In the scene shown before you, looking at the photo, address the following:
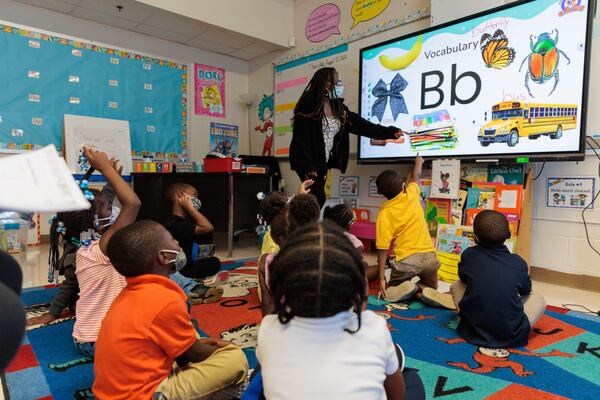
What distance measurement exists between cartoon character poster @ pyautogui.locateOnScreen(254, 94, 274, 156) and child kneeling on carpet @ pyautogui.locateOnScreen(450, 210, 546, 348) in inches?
133

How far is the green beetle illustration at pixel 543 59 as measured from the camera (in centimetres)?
222

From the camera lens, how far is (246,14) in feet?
13.4

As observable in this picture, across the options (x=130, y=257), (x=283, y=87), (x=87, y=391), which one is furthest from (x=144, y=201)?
(x=130, y=257)

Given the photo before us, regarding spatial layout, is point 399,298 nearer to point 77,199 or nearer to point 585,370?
point 585,370

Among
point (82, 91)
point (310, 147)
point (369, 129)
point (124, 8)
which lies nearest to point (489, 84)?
point (369, 129)

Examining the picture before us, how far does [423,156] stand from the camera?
2.79 m

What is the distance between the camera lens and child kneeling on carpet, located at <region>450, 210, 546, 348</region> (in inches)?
58.1

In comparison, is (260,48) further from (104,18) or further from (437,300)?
(437,300)

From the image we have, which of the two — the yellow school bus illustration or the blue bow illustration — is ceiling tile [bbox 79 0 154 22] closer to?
the blue bow illustration

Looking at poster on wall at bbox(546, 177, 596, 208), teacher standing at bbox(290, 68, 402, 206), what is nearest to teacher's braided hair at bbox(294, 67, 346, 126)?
teacher standing at bbox(290, 68, 402, 206)

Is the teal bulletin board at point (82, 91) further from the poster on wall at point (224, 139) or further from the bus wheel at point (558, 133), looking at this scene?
the bus wheel at point (558, 133)

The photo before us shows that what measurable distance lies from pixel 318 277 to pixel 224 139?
440 centimetres

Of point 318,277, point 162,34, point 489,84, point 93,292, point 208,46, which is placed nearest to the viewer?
point 318,277

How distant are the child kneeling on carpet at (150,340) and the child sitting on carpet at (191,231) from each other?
1.22 meters
